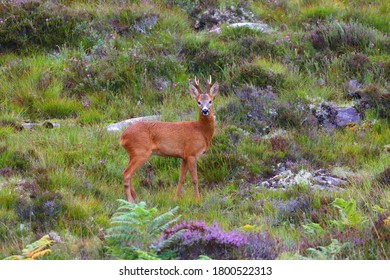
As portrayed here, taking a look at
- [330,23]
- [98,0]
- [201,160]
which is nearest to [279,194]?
[201,160]

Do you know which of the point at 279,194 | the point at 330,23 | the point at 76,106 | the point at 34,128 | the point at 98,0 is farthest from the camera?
the point at 98,0

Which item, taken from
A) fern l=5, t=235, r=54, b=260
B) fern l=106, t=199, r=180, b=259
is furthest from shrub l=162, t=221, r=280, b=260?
fern l=5, t=235, r=54, b=260

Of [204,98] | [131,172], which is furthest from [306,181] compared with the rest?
[131,172]

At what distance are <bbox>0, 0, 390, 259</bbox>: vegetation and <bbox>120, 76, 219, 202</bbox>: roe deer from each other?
0.34 metres

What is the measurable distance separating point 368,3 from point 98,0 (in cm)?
586

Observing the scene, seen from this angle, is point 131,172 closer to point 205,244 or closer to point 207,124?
point 207,124

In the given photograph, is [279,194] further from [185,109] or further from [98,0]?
[98,0]

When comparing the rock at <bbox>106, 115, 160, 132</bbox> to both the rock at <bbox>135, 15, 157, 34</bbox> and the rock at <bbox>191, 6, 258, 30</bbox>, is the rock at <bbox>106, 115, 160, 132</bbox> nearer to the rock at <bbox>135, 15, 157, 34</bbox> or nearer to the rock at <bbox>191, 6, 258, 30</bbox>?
the rock at <bbox>135, 15, 157, 34</bbox>

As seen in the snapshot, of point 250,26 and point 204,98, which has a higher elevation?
point 204,98

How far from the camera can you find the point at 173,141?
10.3 meters

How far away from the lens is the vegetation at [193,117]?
741 centimetres

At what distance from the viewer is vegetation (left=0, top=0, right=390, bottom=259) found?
7406 mm

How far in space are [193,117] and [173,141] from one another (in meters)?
2.26

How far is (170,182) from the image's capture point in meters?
10.7
